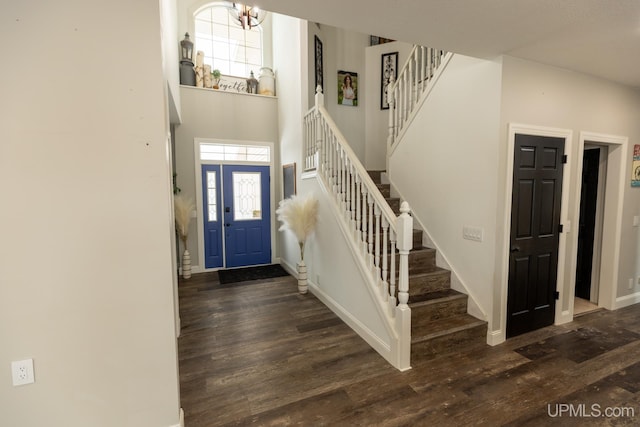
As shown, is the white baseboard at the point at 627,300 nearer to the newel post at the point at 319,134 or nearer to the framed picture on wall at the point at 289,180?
the newel post at the point at 319,134

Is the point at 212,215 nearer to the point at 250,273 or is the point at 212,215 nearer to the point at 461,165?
the point at 250,273

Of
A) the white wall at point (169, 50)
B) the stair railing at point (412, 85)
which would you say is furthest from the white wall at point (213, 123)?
the stair railing at point (412, 85)

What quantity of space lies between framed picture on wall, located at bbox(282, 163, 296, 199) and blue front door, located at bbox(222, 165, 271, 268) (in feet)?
1.31

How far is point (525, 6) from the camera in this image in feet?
6.04

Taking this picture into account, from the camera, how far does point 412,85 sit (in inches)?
145

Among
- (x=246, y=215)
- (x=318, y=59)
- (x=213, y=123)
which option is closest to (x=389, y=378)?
(x=246, y=215)

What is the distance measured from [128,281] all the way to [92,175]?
0.61m

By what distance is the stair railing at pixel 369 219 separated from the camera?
8.04ft

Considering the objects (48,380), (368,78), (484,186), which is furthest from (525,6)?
(368,78)

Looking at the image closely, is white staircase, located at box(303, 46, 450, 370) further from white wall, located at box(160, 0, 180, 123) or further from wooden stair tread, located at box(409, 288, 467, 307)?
white wall, located at box(160, 0, 180, 123)

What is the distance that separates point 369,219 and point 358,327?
45.8 inches

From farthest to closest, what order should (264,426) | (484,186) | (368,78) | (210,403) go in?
(368,78)
(484,186)
(210,403)
(264,426)

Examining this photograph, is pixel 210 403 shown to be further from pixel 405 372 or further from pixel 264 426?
pixel 405 372

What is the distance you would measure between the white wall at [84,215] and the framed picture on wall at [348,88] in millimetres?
4341
